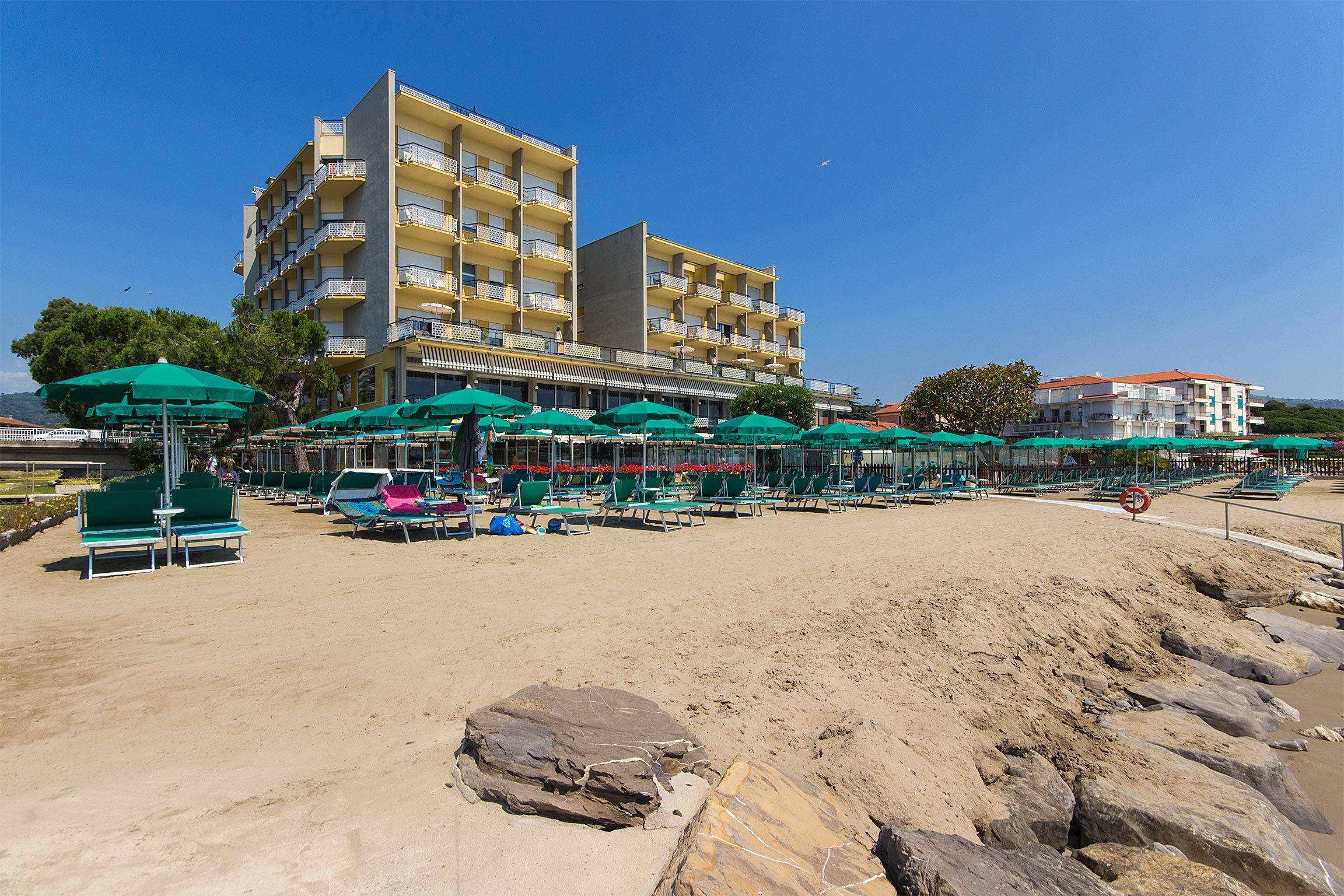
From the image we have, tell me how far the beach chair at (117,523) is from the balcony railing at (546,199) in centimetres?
2759

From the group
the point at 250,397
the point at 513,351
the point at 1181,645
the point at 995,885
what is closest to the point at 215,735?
the point at 995,885

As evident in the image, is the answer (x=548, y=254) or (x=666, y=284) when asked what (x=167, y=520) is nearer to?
(x=548, y=254)

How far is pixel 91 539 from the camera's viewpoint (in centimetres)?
730

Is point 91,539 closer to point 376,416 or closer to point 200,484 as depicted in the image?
point 200,484

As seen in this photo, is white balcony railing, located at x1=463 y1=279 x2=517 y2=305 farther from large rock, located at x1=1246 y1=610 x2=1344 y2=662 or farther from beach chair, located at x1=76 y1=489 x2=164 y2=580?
large rock, located at x1=1246 y1=610 x2=1344 y2=662

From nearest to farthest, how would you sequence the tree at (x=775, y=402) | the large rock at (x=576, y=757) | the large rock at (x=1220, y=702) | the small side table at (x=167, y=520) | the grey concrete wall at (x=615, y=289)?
the large rock at (x=576, y=757), the large rock at (x=1220, y=702), the small side table at (x=167, y=520), the tree at (x=775, y=402), the grey concrete wall at (x=615, y=289)

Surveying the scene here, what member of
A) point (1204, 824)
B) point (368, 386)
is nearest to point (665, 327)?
point (368, 386)

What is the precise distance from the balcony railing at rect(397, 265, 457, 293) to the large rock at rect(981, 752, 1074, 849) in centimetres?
2863

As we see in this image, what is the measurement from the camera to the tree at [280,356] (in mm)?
22188

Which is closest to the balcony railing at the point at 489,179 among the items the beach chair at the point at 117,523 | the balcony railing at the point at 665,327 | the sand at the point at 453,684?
the balcony railing at the point at 665,327

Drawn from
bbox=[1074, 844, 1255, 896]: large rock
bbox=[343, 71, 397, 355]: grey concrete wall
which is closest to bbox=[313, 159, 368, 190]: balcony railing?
bbox=[343, 71, 397, 355]: grey concrete wall

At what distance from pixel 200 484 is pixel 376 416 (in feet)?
12.7

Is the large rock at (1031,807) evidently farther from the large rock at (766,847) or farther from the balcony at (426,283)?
the balcony at (426,283)

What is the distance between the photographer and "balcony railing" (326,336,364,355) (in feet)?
91.5
